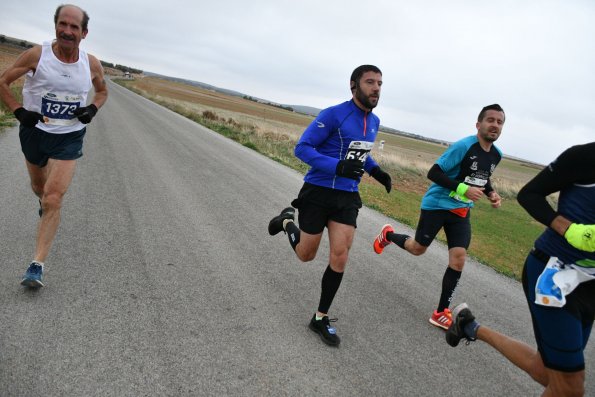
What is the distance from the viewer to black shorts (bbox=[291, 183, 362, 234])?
3.54 metres

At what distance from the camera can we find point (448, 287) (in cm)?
408

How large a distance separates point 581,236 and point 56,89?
418 centimetres

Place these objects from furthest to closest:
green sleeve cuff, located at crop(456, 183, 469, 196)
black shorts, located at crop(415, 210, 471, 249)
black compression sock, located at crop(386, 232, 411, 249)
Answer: black compression sock, located at crop(386, 232, 411, 249), black shorts, located at crop(415, 210, 471, 249), green sleeve cuff, located at crop(456, 183, 469, 196)

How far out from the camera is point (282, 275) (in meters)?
4.52

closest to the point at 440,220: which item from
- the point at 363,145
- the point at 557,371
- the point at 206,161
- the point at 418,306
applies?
the point at 418,306

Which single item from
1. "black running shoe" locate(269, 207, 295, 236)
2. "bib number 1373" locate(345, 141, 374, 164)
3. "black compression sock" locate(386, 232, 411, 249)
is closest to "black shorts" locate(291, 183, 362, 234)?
"bib number 1373" locate(345, 141, 374, 164)

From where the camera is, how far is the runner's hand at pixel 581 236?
2.07 m

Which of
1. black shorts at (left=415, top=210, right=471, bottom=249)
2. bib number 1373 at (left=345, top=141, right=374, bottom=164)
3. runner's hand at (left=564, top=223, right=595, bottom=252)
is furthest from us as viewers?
black shorts at (left=415, top=210, right=471, bottom=249)

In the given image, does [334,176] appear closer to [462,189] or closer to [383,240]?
[462,189]

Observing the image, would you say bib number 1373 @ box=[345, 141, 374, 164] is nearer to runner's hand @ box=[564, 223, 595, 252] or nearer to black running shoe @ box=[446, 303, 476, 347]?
black running shoe @ box=[446, 303, 476, 347]

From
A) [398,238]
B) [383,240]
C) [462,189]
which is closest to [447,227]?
[462,189]

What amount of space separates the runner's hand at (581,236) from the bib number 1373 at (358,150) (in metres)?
1.78

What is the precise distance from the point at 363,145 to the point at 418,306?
6.50 ft

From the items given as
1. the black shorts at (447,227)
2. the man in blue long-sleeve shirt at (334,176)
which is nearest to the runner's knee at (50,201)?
the man in blue long-sleeve shirt at (334,176)
